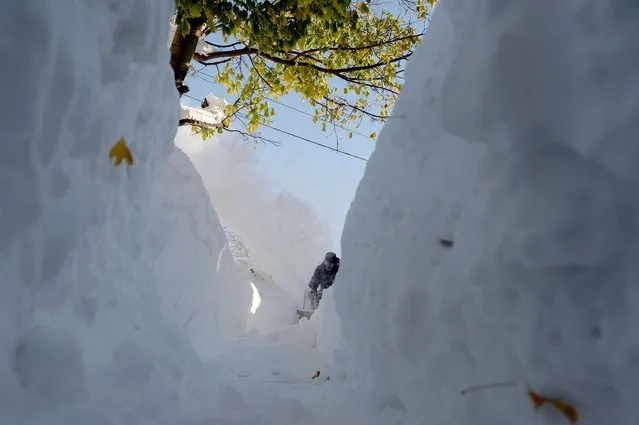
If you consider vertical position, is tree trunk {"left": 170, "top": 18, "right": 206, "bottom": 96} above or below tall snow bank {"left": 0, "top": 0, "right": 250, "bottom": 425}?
above

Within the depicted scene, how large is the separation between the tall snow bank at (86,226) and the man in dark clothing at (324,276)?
7725mm

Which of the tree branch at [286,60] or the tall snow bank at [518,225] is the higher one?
the tree branch at [286,60]

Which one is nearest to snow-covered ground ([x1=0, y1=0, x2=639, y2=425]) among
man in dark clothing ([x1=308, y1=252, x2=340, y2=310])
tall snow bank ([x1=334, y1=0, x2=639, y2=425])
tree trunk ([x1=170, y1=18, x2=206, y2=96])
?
tall snow bank ([x1=334, y1=0, x2=639, y2=425])

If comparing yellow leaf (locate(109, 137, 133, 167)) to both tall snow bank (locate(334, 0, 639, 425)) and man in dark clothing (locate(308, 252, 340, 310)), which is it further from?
man in dark clothing (locate(308, 252, 340, 310))

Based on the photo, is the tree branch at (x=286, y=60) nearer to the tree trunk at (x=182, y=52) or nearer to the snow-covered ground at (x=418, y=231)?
the tree trunk at (x=182, y=52)

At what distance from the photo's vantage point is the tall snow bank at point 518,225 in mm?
1299

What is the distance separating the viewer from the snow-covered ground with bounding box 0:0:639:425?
1.34m

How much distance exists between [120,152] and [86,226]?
55 cm

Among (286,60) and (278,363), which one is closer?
(278,363)

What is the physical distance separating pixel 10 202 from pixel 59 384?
2.41ft

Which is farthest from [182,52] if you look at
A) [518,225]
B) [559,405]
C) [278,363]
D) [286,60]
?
[559,405]

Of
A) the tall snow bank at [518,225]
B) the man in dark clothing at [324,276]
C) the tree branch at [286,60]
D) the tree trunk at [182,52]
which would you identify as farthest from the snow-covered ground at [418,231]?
the man in dark clothing at [324,276]

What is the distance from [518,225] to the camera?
1.58 m

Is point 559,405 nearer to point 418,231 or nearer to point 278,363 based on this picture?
point 418,231
